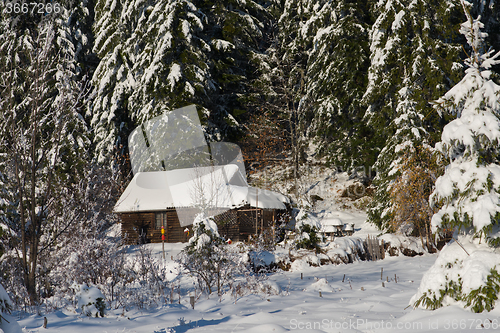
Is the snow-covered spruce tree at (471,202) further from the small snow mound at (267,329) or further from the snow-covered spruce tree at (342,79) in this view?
the snow-covered spruce tree at (342,79)

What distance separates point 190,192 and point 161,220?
411 cm

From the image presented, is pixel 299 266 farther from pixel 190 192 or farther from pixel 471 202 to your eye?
pixel 190 192

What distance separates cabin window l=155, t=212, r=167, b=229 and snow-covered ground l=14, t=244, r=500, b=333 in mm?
13457

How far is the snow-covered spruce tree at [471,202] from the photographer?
17.9 feet

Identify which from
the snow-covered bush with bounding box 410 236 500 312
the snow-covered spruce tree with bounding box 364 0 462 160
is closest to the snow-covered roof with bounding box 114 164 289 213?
the snow-covered spruce tree with bounding box 364 0 462 160

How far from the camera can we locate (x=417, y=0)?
2030cm

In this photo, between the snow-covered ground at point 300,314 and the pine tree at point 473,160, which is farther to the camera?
the pine tree at point 473,160

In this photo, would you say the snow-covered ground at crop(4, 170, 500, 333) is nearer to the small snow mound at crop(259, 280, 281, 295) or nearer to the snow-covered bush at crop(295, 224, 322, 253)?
the small snow mound at crop(259, 280, 281, 295)

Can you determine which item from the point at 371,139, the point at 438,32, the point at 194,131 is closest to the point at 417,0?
the point at 438,32

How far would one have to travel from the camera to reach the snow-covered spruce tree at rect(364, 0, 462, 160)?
1895 centimetres

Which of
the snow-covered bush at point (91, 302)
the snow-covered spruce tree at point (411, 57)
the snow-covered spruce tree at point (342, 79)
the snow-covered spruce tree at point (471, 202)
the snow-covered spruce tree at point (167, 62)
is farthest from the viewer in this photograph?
the snow-covered spruce tree at point (342, 79)

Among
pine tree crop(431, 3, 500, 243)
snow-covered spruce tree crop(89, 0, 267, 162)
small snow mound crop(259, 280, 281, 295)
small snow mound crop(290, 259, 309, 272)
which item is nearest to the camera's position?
pine tree crop(431, 3, 500, 243)

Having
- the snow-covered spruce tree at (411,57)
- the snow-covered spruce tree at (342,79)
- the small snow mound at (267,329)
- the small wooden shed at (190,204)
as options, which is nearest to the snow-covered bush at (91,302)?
the small snow mound at (267,329)

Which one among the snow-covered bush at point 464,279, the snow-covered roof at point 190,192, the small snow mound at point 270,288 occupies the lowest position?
the small snow mound at point 270,288
